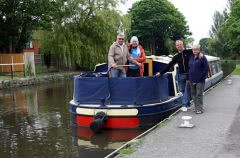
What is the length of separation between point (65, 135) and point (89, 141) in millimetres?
1117

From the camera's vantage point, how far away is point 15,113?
17141 mm

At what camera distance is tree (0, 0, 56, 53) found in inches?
1441

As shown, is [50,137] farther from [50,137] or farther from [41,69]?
[41,69]

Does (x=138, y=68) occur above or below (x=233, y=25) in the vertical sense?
below

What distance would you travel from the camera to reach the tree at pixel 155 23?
79625 millimetres

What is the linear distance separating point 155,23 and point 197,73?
68.2 meters

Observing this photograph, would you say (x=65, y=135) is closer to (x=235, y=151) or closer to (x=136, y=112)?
(x=136, y=112)

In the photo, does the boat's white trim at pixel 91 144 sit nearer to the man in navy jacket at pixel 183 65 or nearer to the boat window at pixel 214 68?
the man in navy jacket at pixel 183 65

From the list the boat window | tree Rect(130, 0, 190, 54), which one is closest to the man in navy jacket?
the boat window

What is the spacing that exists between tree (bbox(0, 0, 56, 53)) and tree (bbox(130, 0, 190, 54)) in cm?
3972

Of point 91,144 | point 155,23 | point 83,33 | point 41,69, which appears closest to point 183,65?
point 91,144

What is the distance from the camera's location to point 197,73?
12.3m

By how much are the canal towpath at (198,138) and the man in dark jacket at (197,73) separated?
0.43 m

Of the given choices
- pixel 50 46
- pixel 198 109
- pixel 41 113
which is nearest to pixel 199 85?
pixel 198 109
